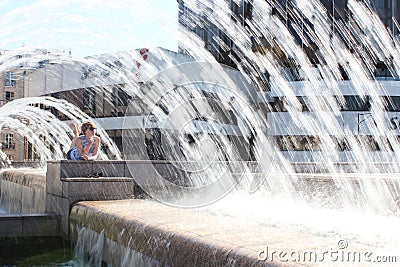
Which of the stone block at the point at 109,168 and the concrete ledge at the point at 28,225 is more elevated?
the stone block at the point at 109,168

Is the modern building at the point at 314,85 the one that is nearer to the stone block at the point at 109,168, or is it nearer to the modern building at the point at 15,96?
the modern building at the point at 15,96

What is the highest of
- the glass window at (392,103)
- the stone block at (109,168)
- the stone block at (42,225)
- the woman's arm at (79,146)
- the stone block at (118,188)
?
the glass window at (392,103)

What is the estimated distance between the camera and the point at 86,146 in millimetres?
9898

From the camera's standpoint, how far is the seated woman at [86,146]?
985 centimetres

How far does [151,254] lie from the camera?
5180mm

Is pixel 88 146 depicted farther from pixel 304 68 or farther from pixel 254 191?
pixel 304 68

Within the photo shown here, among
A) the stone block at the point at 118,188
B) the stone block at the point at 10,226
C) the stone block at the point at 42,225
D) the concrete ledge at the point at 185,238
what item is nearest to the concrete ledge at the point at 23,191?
the stone block at the point at 42,225

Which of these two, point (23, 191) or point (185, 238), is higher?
point (185, 238)

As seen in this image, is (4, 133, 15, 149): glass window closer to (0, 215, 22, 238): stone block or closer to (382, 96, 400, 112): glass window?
(382, 96, 400, 112): glass window

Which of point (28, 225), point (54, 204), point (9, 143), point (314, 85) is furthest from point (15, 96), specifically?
point (28, 225)

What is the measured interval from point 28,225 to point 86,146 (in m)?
2.06

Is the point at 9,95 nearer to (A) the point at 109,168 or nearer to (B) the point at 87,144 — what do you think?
(B) the point at 87,144

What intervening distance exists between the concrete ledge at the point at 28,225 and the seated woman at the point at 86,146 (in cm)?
155

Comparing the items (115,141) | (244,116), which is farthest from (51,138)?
(244,116)
